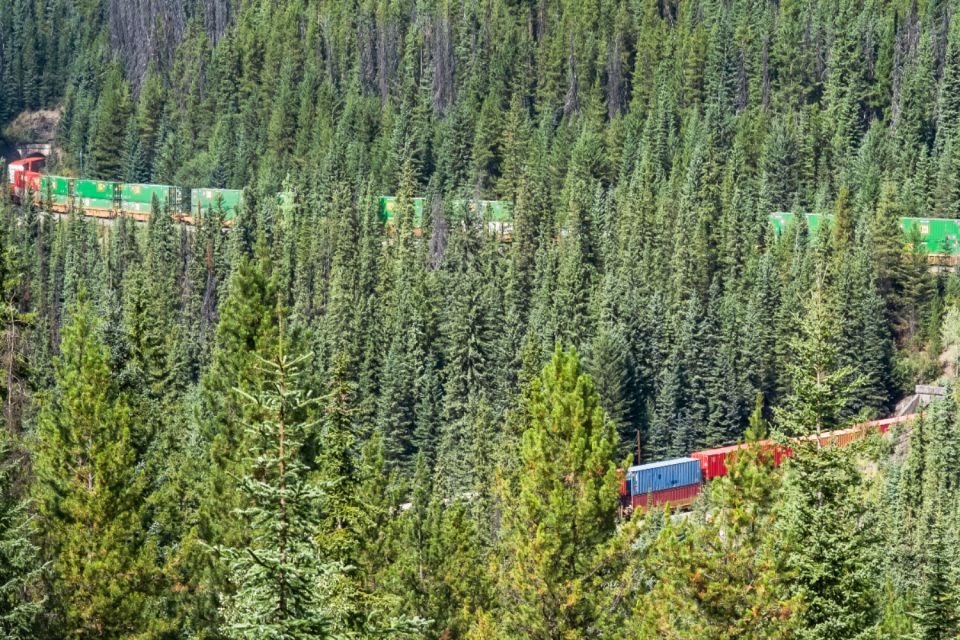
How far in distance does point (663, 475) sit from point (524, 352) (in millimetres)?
19152

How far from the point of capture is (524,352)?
3418 inches

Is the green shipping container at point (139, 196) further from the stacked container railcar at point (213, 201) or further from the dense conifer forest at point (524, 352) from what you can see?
the dense conifer forest at point (524, 352)

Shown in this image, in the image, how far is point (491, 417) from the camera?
9844 centimetres

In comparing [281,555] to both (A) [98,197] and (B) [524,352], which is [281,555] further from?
(A) [98,197]

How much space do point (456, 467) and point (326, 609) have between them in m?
74.0

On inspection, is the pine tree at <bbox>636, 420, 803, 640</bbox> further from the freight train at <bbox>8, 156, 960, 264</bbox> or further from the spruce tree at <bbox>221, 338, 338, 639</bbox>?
the freight train at <bbox>8, 156, 960, 264</bbox>

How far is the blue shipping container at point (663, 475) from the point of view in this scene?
99438 millimetres

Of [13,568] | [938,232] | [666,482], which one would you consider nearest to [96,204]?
[938,232]

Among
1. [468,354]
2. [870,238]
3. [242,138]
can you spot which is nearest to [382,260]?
[468,354]

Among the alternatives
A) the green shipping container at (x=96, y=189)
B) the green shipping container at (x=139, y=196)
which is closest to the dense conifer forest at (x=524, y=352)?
the green shipping container at (x=139, y=196)

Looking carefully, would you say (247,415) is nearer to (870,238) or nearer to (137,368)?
(137,368)

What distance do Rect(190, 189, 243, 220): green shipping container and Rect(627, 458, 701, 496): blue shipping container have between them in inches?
3321

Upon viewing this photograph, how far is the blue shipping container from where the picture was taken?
326ft

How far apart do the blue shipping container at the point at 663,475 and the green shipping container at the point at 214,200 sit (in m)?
84.3
